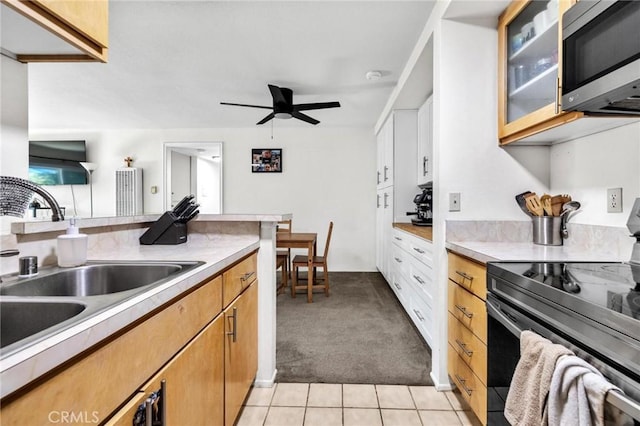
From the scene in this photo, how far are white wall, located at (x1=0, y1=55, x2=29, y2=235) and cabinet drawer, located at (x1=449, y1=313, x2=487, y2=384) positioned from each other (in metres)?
1.97

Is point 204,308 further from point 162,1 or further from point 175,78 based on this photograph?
point 175,78

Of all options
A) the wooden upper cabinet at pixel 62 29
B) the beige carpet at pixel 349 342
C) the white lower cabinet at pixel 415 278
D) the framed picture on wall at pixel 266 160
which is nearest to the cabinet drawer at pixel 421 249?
the white lower cabinet at pixel 415 278

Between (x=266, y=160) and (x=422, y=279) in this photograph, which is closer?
(x=422, y=279)

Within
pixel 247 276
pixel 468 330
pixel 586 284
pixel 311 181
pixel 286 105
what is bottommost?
pixel 468 330

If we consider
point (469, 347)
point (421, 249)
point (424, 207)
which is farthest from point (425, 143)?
point (469, 347)

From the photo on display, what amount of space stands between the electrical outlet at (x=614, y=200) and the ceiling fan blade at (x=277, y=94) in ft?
8.67

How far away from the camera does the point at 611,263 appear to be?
1.28 metres

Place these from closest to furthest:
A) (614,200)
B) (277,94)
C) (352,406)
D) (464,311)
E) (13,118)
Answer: (13,118)
(614,200)
(464,311)
(352,406)
(277,94)

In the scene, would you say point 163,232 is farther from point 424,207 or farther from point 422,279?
point 424,207

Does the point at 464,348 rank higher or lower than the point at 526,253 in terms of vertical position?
lower

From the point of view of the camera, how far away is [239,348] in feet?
4.76

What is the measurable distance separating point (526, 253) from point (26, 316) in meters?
1.79

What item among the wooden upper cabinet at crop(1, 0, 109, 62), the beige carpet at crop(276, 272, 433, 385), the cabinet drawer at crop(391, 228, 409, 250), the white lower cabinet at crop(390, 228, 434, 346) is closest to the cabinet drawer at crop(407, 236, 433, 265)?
the white lower cabinet at crop(390, 228, 434, 346)

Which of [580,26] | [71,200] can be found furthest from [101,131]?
[580,26]
